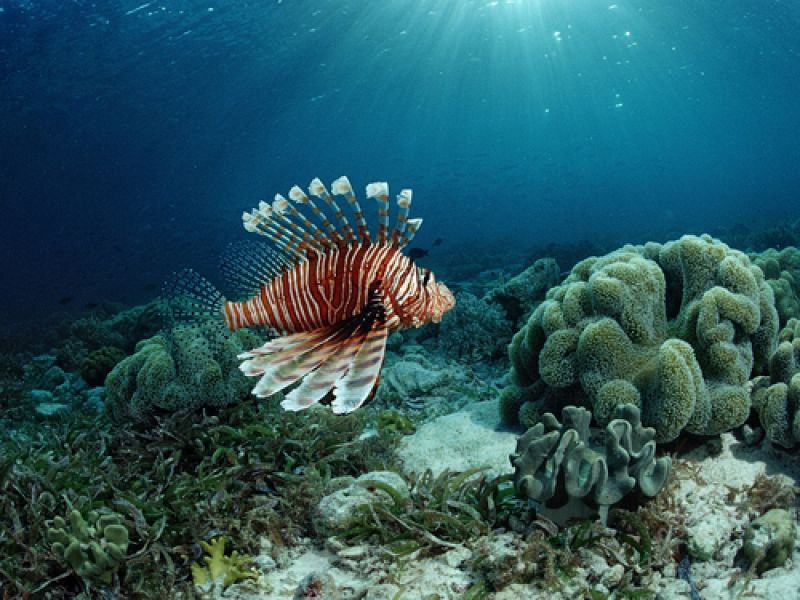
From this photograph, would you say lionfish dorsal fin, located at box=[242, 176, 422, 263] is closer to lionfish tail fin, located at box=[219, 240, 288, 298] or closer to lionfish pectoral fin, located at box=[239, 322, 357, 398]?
lionfish tail fin, located at box=[219, 240, 288, 298]

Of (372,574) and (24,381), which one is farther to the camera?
(24,381)

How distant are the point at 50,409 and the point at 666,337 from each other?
24.2ft

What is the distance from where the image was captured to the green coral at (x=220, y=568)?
2654 millimetres

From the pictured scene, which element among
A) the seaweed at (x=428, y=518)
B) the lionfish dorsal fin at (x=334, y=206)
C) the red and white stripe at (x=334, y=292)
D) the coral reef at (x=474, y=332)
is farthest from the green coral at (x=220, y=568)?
the coral reef at (x=474, y=332)

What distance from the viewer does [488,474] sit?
3.63 meters

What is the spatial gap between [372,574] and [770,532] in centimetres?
195

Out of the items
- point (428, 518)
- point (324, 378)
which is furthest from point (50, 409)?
point (324, 378)

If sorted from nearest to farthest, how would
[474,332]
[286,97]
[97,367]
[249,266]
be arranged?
[249,266] < [474,332] < [97,367] < [286,97]

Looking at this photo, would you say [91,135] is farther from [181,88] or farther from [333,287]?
[333,287]

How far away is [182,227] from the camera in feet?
238

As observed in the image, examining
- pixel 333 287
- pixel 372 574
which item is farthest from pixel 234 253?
pixel 372 574

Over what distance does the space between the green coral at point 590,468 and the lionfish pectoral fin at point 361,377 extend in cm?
104

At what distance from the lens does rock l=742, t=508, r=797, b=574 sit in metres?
2.37

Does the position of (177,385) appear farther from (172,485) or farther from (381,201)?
(381,201)
